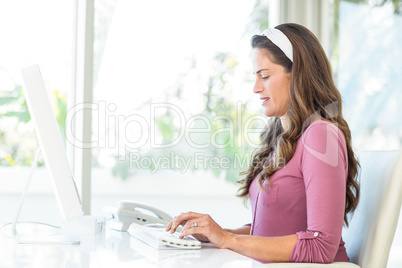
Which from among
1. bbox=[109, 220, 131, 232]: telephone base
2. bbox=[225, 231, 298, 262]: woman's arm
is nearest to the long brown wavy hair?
bbox=[225, 231, 298, 262]: woman's arm

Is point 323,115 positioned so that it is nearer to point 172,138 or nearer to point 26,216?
point 172,138

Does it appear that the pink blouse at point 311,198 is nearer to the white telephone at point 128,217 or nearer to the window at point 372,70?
the white telephone at point 128,217

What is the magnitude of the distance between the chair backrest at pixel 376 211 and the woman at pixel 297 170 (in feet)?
0.16

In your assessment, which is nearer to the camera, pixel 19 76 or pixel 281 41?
pixel 281 41

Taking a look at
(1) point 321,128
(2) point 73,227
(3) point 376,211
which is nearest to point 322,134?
(1) point 321,128

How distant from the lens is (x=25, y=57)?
276cm

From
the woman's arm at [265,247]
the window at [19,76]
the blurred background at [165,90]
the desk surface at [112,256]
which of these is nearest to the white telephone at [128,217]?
the desk surface at [112,256]

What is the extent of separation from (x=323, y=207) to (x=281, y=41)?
0.63 metres

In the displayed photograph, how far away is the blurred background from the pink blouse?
1365 millimetres

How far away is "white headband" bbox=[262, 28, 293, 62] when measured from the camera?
1.78 meters

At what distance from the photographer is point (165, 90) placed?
3199 millimetres

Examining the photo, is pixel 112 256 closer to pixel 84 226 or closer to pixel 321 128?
pixel 84 226

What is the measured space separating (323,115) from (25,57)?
1.77 meters

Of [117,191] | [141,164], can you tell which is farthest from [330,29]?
[117,191]
